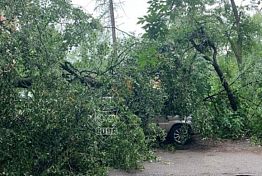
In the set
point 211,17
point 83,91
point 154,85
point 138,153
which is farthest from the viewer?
point 211,17

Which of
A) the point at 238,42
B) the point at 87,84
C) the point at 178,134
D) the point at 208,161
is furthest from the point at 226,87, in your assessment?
the point at 87,84

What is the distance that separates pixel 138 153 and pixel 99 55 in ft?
6.42

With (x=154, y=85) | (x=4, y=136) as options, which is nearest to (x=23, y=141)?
(x=4, y=136)

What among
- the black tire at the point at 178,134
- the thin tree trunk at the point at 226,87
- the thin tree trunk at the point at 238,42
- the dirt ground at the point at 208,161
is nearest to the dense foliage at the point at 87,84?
the black tire at the point at 178,134

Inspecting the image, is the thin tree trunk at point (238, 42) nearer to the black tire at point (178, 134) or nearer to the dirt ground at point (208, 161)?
the dirt ground at point (208, 161)

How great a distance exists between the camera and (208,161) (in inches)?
370

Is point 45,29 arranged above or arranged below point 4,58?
above

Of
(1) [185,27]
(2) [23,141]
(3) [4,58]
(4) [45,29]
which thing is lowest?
(2) [23,141]

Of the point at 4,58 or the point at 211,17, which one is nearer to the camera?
the point at 4,58

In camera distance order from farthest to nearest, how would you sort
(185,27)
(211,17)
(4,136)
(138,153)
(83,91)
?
(211,17)
(185,27)
(138,153)
(83,91)
(4,136)

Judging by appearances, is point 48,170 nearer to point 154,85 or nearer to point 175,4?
point 154,85

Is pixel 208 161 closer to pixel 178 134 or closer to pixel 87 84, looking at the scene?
pixel 178 134

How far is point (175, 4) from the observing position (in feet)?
34.4

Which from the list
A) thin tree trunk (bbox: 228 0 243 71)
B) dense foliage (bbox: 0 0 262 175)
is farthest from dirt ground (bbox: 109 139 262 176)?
thin tree trunk (bbox: 228 0 243 71)
